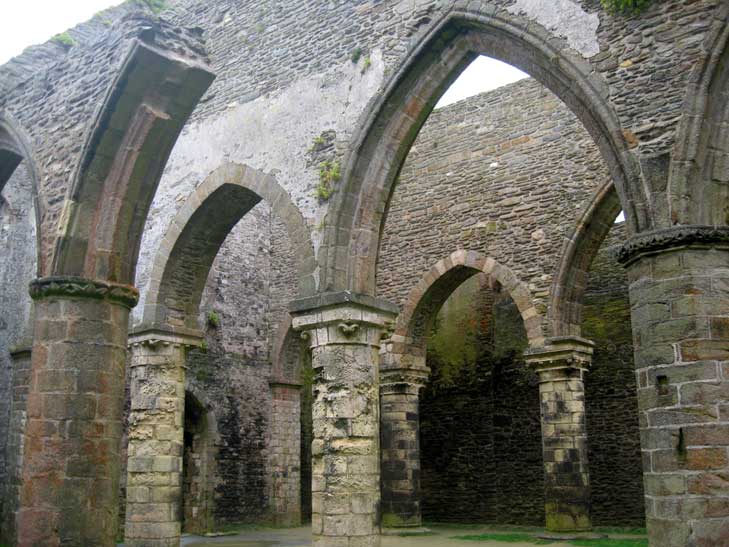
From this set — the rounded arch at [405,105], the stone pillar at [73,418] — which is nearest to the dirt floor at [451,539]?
the rounded arch at [405,105]

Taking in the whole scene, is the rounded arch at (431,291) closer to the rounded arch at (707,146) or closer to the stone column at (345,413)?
the stone column at (345,413)

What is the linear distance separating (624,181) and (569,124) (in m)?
6.82

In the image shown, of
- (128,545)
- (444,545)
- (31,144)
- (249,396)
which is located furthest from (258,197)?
(249,396)

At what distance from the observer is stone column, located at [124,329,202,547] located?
9008mm

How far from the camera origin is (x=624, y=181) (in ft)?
21.1

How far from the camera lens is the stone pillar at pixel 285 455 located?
1479 centimetres

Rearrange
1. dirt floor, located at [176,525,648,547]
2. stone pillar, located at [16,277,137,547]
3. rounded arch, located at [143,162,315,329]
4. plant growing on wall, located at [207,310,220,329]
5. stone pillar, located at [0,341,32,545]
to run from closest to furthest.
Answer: stone pillar, located at [16,277,137,547], rounded arch, located at [143,162,315,329], stone pillar, located at [0,341,32,545], dirt floor, located at [176,525,648,547], plant growing on wall, located at [207,310,220,329]

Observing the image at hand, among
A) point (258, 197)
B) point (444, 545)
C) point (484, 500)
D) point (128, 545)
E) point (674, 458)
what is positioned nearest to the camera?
point (674, 458)

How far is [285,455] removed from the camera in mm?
14977

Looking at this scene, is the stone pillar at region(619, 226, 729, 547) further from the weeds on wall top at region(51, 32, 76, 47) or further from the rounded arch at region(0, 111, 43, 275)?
the weeds on wall top at region(51, 32, 76, 47)

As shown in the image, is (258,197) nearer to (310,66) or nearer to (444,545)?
(310,66)

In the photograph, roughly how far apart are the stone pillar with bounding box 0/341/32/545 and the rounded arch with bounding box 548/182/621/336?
7.09 metres

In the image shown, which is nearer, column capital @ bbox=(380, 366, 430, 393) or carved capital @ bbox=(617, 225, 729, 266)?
carved capital @ bbox=(617, 225, 729, 266)

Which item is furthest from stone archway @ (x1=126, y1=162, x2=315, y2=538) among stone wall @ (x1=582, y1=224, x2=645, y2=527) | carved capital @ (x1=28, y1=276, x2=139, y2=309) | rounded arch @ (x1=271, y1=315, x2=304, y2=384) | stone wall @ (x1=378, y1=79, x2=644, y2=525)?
stone wall @ (x1=582, y1=224, x2=645, y2=527)
